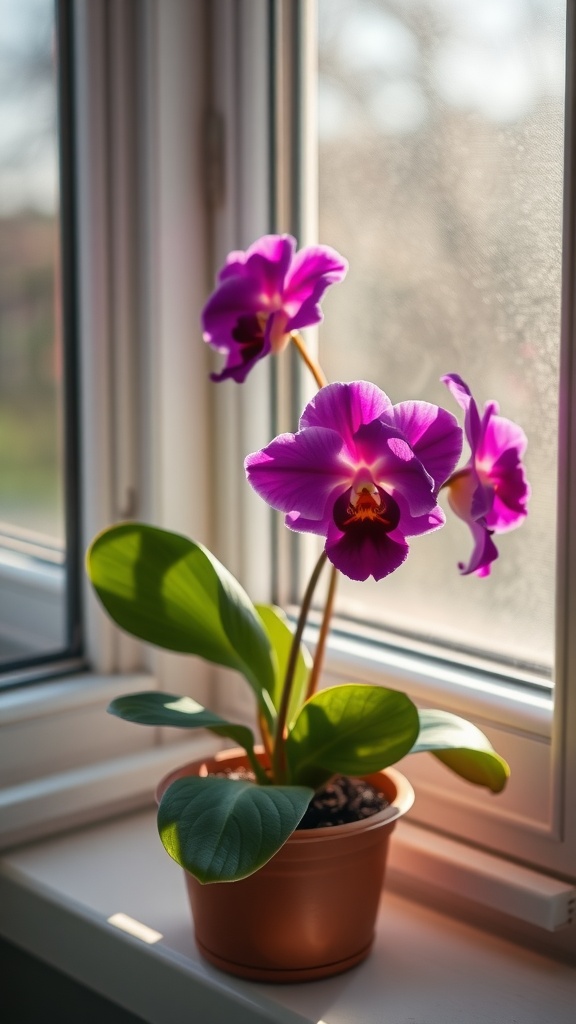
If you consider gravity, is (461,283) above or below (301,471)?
above

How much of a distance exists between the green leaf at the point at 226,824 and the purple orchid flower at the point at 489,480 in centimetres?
25

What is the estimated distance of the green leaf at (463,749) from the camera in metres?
0.95

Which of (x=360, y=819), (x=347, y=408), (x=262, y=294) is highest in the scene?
(x=262, y=294)

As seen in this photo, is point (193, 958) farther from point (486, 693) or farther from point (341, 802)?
point (486, 693)

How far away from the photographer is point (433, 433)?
0.83m

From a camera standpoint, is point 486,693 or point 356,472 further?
point 486,693

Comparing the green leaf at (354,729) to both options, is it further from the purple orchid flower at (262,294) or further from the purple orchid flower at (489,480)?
the purple orchid flower at (262,294)

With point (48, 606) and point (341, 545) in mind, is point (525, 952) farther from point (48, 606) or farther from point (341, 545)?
point (48, 606)

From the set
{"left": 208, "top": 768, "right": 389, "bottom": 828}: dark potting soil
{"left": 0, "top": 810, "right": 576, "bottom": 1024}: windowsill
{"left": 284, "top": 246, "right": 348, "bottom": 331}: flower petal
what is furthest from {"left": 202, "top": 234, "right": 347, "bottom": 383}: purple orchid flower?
{"left": 0, "top": 810, "right": 576, "bottom": 1024}: windowsill

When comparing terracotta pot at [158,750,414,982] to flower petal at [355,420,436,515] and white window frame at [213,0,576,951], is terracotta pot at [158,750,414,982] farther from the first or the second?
flower petal at [355,420,436,515]

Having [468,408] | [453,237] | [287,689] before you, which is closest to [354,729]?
[287,689]

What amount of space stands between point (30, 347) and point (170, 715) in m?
0.53

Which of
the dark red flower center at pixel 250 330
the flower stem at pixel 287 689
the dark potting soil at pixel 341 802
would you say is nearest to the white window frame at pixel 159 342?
the dark potting soil at pixel 341 802

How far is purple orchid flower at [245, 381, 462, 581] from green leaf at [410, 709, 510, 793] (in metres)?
0.22
